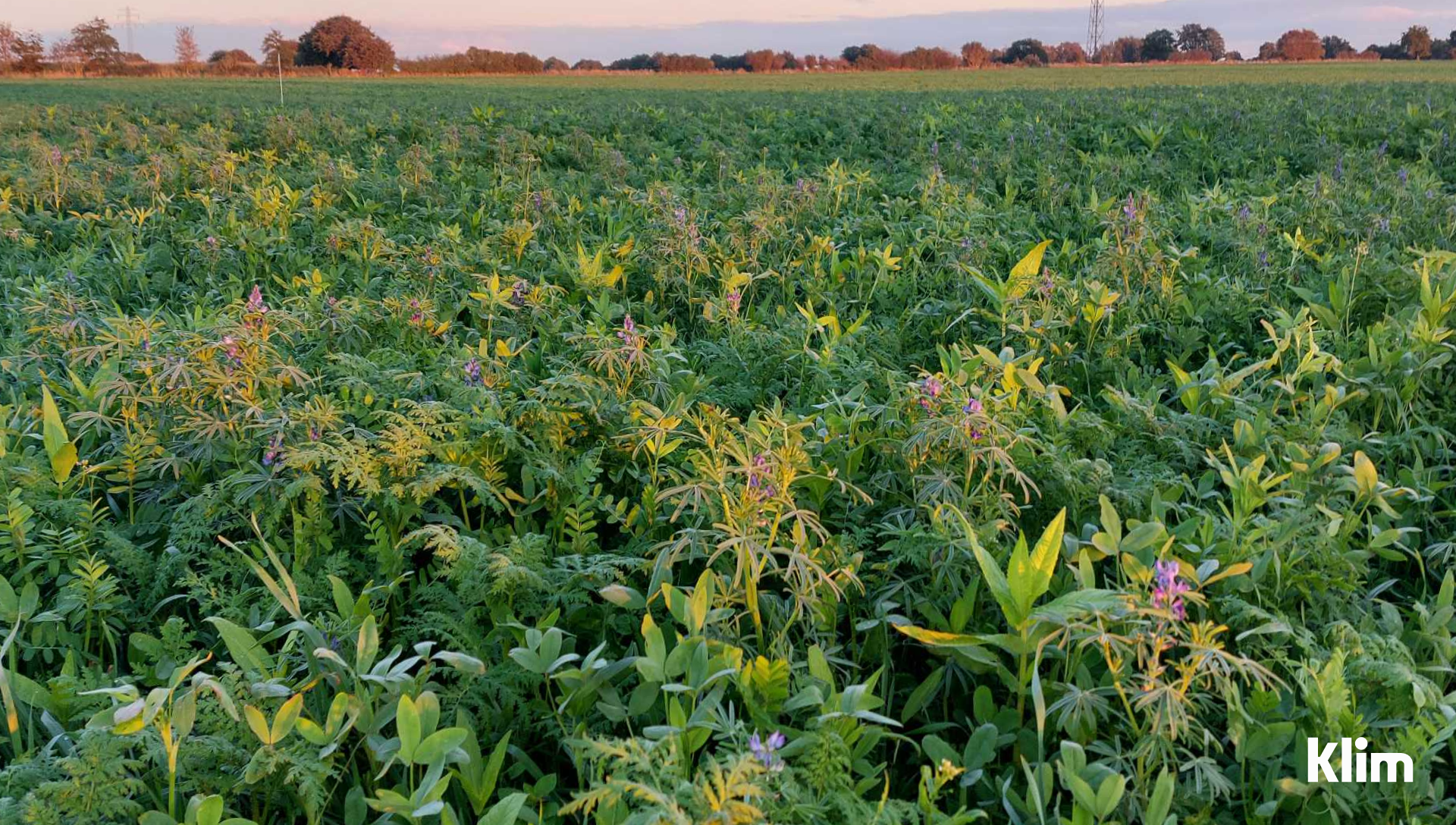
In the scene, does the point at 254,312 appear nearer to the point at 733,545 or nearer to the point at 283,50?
the point at 733,545

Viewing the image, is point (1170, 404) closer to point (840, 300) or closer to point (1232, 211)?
point (840, 300)

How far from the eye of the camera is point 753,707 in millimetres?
1908

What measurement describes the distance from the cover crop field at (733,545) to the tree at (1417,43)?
255 feet

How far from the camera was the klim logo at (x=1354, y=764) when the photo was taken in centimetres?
180

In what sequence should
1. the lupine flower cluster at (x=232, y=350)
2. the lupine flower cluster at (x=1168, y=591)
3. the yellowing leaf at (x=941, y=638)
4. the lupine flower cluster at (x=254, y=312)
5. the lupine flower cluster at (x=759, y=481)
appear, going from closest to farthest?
the lupine flower cluster at (x=1168, y=591)
the yellowing leaf at (x=941, y=638)
the lupine flower cluster at (x=759, y=481)
the lupine flower cluster at (x=232, y=350)
the lupine flower cluster at (x=254, y=312)

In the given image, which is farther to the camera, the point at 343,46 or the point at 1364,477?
the point at 343,46

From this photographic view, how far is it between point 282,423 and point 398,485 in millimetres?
529

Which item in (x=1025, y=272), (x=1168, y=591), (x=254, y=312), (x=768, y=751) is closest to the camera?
(x=768, y=751)

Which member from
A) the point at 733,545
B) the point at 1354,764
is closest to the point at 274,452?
the point at 733,545

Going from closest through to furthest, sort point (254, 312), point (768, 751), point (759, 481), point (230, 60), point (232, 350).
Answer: point (768, 751)
point (759, 481)
point (232, 350)
point (254, 312)
point (230, 60)

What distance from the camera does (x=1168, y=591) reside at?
1.77m

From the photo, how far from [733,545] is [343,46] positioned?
4419 inches

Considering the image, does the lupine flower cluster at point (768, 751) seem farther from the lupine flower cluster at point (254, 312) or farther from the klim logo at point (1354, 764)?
the lupine flower cluster at point (254, 312)

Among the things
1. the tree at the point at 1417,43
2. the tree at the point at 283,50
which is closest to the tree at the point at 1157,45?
the tree at the point at 1417,43
